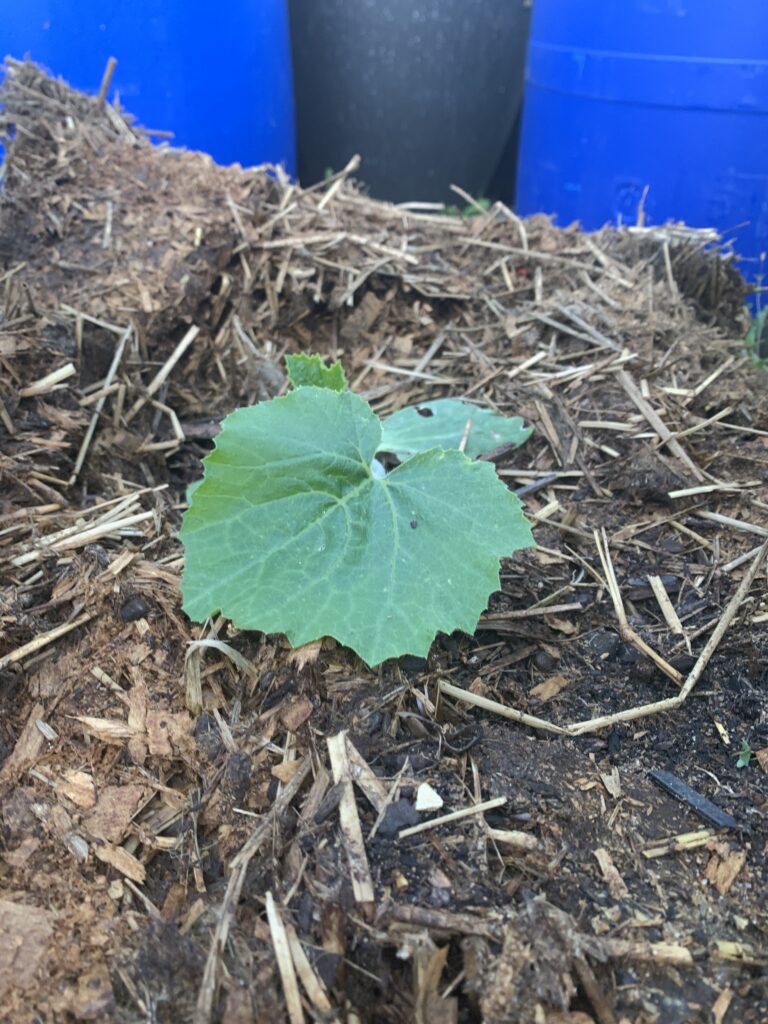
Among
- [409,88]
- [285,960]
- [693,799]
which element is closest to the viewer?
[285,960]

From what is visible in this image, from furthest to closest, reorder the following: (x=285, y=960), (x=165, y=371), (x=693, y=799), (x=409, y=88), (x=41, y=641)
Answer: (x=409, y=88)
(x=165, y=371)
(x=41, y=641)
(x=693, y=799)
(x=285, y=960)

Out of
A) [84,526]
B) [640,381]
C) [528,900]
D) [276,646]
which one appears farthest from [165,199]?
[528,900]

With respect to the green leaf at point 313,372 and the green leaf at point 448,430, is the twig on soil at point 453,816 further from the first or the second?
the green leaf at point 313,372

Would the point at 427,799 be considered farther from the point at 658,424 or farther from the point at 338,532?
the point at 658,424

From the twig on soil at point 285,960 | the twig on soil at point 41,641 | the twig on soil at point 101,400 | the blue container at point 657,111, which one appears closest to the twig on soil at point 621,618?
the twig on soil at point 285,960

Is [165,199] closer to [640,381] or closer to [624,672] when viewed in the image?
[640,381]

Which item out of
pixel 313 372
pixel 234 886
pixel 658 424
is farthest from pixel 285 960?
pixel 658 424
